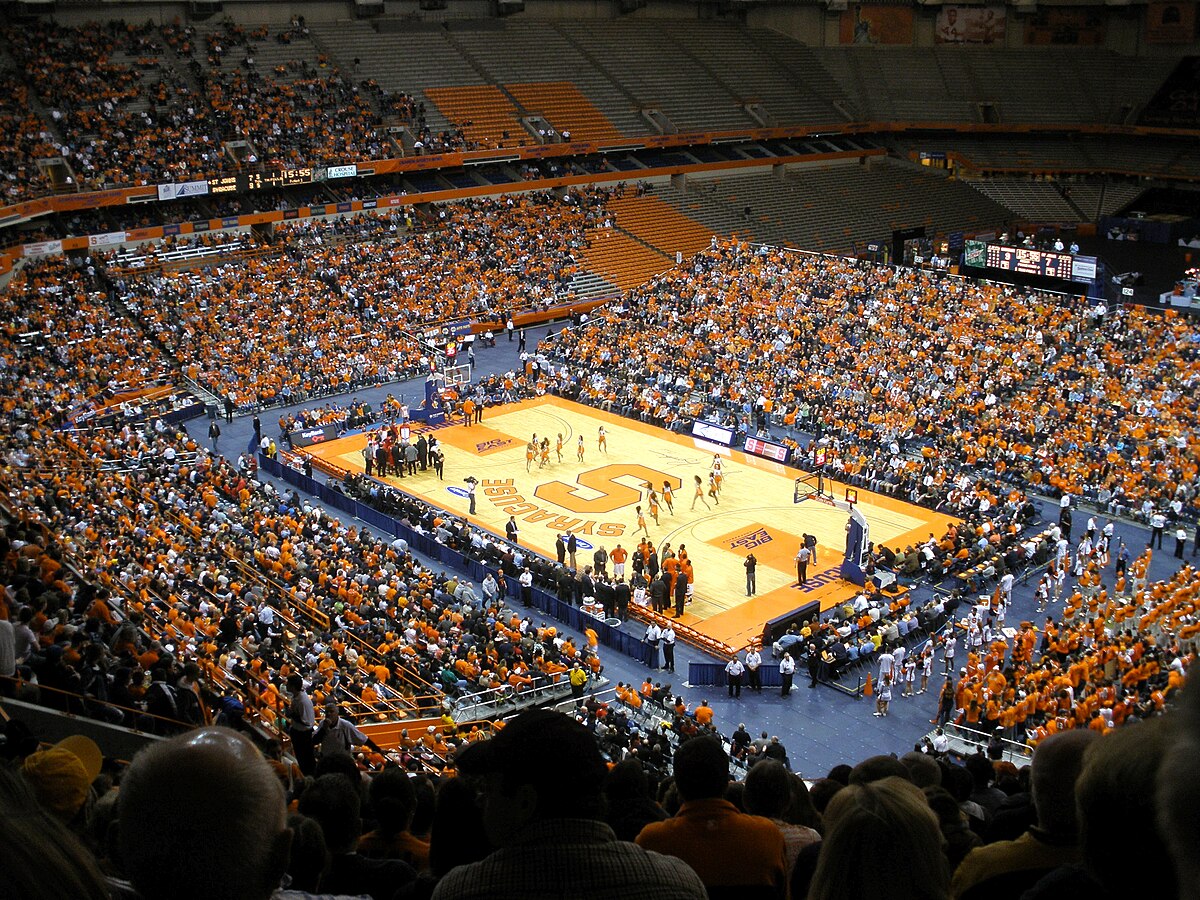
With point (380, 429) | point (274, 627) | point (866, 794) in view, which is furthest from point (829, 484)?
point (866, 794)

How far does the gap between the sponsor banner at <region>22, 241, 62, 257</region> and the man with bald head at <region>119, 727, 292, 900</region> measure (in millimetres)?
50171

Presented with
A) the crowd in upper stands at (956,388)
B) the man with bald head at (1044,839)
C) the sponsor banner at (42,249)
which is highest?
the man with bald head at (1044,839)

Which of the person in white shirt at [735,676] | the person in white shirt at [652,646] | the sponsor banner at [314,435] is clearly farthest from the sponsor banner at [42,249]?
the person in white shirt at [735,676]

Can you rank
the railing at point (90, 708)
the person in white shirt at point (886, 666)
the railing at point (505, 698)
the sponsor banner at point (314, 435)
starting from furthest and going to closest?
the sponsor banner at point (314, 435) → the person in white shirt at point (886, 666) → the railing at point (505, 698) → the railing at point (90, 708)

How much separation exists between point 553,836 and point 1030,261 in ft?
156

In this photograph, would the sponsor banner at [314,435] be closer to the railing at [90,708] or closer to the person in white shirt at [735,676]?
the person in white shirt at [735,676]

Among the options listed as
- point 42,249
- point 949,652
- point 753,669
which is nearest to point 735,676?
point 753,669

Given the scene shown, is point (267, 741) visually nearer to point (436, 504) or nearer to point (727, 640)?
point (727, 640)

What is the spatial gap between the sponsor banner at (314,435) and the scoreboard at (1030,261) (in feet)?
88.8

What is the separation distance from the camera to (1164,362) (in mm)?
40094

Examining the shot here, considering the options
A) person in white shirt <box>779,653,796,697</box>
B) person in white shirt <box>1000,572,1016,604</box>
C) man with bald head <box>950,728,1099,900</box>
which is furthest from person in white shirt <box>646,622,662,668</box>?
man with bald head <box>950,728,1099,900</box>

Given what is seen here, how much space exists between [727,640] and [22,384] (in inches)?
999

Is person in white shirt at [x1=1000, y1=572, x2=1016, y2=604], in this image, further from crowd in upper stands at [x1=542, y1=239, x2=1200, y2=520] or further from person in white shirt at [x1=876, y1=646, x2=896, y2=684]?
crowd in upper stands at [x1=542, y1=239, x2=1200, y2=520]

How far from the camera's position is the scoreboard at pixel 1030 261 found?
45969mm
